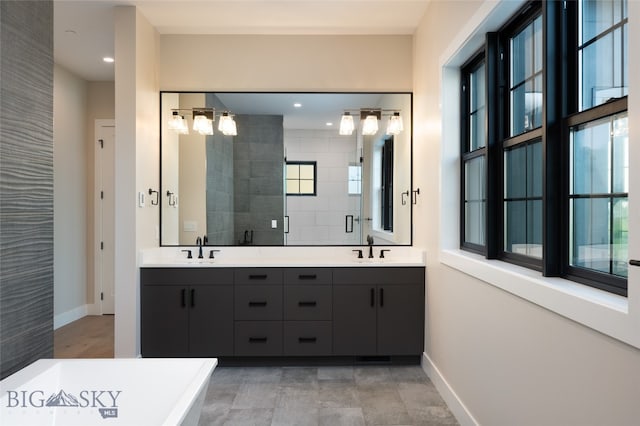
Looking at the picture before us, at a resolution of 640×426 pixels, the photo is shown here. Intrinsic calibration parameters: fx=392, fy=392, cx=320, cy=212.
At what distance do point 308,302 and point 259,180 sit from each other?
1.16 metres

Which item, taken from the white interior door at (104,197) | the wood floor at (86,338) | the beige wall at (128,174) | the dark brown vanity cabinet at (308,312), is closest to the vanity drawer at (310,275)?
the dark brown vanity cabinet at (308,312)

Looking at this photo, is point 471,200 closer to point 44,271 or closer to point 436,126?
point 436,126

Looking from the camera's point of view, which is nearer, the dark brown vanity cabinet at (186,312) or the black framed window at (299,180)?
the dark brown vanity cabinet at (186,312)

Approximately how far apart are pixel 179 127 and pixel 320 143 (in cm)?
126

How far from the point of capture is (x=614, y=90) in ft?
4.42

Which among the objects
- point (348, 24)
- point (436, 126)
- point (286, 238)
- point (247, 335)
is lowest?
point (247, 335)

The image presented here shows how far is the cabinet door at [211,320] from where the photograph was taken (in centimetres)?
309

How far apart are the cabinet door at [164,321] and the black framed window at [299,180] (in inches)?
48.4

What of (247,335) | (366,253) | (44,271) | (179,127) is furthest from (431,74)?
(44,271)

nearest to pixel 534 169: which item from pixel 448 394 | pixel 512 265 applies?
pixel 512 265

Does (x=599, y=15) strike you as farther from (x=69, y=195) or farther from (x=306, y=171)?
(x=69, y=195)

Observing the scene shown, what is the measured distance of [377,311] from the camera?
3.13 meters

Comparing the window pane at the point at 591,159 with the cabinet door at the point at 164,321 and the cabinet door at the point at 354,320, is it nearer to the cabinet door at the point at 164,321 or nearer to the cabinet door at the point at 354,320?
the cabinet door at the point at 354,320

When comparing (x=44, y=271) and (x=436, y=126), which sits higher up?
(x=436, y=126)
